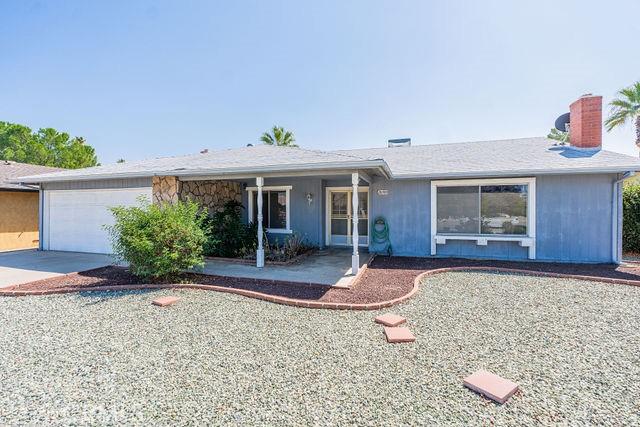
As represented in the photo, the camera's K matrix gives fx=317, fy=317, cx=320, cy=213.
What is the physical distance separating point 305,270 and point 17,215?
42.2ft

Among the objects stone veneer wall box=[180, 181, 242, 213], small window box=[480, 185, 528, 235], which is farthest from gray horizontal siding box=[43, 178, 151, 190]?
small window box=[480, 185, 528, 235]

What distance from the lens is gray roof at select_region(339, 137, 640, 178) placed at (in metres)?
8.12

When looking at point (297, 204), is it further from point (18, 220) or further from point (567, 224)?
point (18, 220)

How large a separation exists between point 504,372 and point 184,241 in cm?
613

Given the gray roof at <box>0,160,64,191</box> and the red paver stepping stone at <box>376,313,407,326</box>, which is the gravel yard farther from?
the gray roof at <box>0,160,64,191</box>

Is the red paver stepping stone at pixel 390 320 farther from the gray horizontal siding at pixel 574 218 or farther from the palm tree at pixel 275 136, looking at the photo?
the palm tree at pixel 275 136

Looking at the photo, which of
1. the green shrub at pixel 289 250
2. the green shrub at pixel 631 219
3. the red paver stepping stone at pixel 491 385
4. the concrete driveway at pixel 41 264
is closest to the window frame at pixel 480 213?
the green shrub at pixel 289 250

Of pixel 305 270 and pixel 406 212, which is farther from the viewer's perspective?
pixel 406 212

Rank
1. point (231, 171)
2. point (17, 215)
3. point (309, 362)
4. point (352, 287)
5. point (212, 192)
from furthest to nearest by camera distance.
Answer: point (17, 215) → point (212, 192) → point (231, 171) → point (352, 287) → point (309, 362)

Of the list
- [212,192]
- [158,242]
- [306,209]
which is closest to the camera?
[158,242]

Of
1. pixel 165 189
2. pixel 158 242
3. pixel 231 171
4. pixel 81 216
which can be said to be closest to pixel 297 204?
pixel 231 171

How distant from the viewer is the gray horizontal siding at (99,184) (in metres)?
9.94

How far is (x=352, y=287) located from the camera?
632 centimetres

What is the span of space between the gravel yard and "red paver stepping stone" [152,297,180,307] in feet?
0.40
